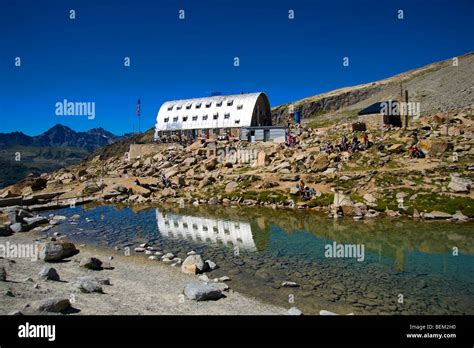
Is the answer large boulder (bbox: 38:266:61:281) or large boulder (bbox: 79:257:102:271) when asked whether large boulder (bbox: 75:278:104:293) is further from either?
large boulder (bbox: 79:257:102:271)

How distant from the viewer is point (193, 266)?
589 inches

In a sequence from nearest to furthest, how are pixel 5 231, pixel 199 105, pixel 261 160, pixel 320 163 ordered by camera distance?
1. pixel 5 231
2. pixel 320 163
3. pixel 261 160
4. pixel 199 105

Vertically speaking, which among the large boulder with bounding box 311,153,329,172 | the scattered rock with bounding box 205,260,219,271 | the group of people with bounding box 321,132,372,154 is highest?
the group of people with bounding box 321,132,372,154

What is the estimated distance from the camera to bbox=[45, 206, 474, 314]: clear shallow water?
1212 cm

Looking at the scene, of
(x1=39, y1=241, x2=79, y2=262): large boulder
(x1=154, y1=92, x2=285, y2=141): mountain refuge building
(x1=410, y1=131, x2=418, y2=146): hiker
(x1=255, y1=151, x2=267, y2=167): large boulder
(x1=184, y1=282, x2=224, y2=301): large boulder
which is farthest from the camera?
(x1=154, y1=92, x2=285, y2=141): mountain refuge building

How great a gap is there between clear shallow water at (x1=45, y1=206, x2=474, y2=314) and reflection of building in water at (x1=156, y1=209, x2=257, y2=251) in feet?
0.22

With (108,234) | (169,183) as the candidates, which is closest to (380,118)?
Result: (169,183)

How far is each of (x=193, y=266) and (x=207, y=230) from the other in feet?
28.2

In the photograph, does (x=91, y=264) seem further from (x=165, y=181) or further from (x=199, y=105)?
(x=199, y=105)

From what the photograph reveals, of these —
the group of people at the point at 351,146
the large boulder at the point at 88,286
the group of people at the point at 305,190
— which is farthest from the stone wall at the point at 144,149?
the large boulder at the point at 88,286

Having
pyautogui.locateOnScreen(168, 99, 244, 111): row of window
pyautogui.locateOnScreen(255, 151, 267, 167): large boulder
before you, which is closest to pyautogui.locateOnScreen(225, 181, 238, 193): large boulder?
pyautogui.locateOnScreen(255, 151, 267, 167): large boulder

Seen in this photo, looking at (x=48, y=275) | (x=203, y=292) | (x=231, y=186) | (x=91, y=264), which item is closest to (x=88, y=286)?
(x=48, y=275)

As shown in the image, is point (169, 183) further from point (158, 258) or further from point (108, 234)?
point (158, 258)

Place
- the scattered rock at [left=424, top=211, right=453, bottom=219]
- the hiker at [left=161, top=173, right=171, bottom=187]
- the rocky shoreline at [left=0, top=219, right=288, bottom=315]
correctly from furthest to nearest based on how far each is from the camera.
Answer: the hiker at [left=161, top=173, right=171, bottom=187] → the scattered rock at [left=424, top=211, right=453, bottom=219] → the rocky shoreline at [left=0, top=219, right=288, bottom=315]
